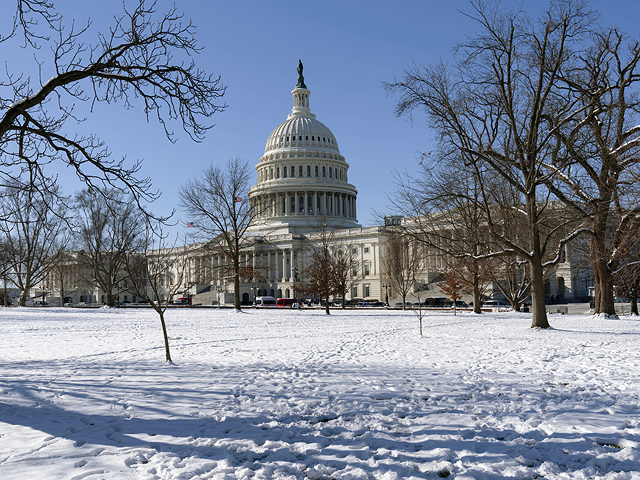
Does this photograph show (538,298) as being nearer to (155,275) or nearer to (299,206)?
(155,275)

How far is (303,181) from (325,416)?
351ft

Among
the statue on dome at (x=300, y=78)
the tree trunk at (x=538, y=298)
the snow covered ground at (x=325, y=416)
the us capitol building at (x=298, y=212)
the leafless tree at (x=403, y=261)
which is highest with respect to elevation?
the statue on dome at (x=300, y=78)

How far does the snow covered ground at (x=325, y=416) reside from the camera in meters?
5.18

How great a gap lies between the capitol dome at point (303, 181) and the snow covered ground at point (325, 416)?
98.1m

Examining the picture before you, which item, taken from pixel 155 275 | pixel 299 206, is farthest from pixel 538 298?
pixel 299 206

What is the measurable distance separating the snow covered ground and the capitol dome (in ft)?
322

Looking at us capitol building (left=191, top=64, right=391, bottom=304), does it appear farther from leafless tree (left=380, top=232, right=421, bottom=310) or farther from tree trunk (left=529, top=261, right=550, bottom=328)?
tree trunk (left=529, top=261, right=550, bottom=328)

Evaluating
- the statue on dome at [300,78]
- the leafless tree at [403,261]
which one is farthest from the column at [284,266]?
the statue on dome at [300,78]

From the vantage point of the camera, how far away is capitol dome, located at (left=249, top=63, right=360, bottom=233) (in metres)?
113

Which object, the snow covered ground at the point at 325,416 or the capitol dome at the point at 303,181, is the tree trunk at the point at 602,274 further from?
the capitol dome at the point at 303,181

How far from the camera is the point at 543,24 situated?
17609mm

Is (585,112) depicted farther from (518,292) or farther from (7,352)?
(7,352)

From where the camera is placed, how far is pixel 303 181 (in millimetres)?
112938

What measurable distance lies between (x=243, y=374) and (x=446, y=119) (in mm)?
12909
